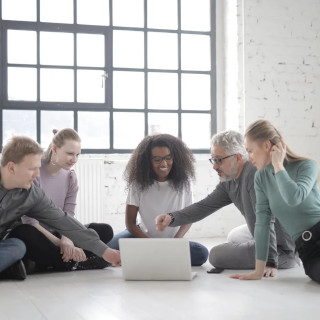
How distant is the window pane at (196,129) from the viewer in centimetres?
618

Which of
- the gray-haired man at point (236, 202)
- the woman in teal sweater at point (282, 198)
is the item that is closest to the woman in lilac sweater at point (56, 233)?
the gray-haired man at point (236, 202)

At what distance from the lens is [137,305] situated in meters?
2.48

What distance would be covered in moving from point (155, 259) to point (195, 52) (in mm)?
3571

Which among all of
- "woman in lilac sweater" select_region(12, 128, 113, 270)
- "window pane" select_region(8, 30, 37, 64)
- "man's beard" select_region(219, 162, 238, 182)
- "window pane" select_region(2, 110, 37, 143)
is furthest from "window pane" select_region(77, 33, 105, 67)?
"man's beard" select_region(219, 162, 238, 182)

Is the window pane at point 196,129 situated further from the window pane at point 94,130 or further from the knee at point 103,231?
the knee at point 103,231

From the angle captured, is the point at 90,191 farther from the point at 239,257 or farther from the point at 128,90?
the point at 239,257

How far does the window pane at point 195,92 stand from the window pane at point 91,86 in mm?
872

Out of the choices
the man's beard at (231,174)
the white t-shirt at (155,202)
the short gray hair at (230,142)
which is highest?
the short gray hair at (230,142)

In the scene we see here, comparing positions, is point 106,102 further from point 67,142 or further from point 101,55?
point 67,142

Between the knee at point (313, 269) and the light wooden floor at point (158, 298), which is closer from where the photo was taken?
the light wooden floor at point (158, 298)

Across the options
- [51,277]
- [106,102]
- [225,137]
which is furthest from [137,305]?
[106,102]

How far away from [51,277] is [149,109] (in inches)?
118

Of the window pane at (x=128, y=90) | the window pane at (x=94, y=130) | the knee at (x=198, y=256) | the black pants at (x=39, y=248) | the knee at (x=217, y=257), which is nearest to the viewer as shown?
the black pants at (x=39, y=248)

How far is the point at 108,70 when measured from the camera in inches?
232
